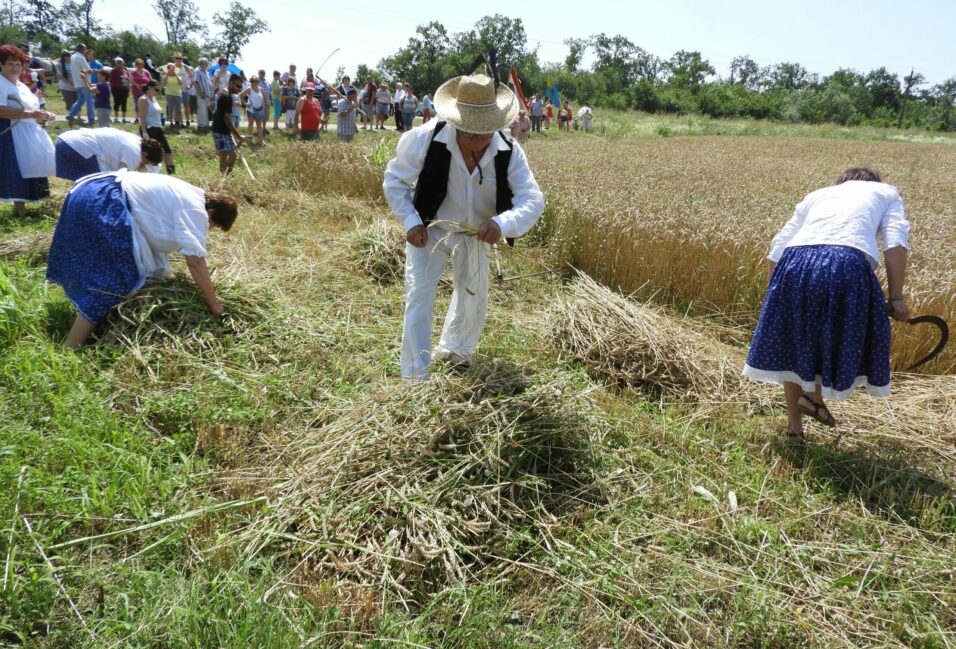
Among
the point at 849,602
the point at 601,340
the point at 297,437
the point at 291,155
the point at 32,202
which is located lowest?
the point at 849,602

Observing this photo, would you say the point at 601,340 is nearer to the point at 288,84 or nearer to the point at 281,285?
the point at 281,285

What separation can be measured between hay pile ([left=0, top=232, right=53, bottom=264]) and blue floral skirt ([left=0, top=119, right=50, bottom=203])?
1.15m

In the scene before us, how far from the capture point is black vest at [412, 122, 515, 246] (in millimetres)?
3340

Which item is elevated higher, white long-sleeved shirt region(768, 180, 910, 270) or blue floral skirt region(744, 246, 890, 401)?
white long-sleeved shirt region(768, 180, 910, 270)

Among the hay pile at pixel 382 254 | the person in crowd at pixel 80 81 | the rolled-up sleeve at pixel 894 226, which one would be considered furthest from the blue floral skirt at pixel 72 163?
the person in crowd at pixel 80 81

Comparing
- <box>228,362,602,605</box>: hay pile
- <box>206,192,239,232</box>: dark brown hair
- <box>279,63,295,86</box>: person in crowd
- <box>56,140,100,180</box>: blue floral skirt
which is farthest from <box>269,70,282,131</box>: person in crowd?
<box>228,362,602,605</box>: hay pile

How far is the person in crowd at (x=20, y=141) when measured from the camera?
19.6 ft

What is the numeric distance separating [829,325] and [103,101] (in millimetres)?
13732

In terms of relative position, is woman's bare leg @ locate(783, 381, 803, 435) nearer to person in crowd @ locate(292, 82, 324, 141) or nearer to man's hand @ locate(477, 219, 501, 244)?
man's hand @ locate(477, 219, 501, 244)

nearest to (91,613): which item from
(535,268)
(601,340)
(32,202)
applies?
(601,340)

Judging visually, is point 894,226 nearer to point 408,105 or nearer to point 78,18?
point 408,105

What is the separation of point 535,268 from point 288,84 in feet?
39.9

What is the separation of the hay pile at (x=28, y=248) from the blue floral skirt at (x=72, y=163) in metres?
0.75

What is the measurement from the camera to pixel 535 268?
611 centimetres
